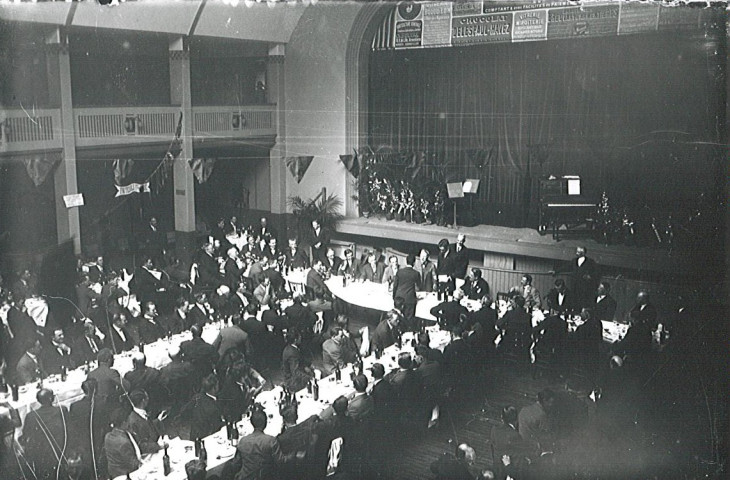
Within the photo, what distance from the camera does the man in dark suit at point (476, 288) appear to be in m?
11.2

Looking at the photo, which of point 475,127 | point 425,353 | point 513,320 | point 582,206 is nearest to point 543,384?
point 513,320

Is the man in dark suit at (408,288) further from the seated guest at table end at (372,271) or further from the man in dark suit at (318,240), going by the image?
the man in dark suit at (318,240)

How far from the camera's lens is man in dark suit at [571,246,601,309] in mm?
9430

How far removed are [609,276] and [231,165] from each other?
33.7 feet

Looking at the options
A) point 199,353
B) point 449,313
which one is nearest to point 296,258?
point 449,313

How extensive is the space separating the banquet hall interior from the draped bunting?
0.08 metres

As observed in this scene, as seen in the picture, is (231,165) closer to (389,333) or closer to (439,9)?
(439,9)

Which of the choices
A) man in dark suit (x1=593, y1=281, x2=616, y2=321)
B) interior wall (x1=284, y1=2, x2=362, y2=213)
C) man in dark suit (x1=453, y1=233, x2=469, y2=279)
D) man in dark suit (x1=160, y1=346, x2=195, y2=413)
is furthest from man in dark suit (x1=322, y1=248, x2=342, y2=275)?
man in dark suit (x1=593, y1=281, x2=616, y2=321)

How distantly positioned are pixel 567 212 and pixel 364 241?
488 cm

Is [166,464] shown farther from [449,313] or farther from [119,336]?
[449,313]

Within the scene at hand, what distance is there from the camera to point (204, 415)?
6.98 meters

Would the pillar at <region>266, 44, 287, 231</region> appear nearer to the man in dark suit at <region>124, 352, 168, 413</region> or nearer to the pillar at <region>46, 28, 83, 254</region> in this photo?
the pillar at <region>46, 28, 83, 254</region>

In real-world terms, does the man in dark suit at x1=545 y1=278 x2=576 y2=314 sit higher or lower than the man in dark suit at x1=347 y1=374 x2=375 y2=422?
higher

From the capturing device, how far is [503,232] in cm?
1490
